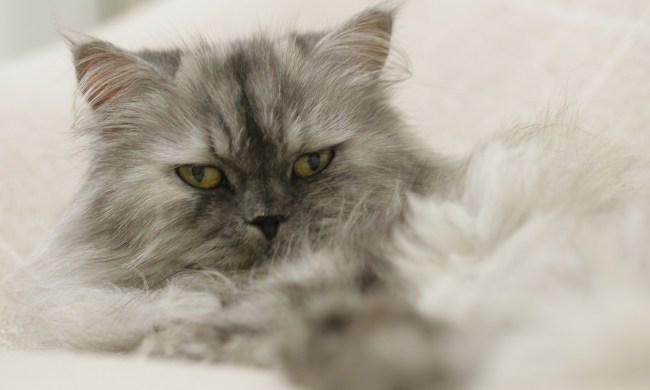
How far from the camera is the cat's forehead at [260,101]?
1.36 metres

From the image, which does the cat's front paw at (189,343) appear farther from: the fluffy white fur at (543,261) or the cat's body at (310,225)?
the fluffy white fur at (543,261)

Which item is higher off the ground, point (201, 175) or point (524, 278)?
point (201, 175)

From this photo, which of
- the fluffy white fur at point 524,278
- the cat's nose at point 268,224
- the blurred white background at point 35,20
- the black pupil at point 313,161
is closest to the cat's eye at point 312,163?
the black pupil at point 313,161

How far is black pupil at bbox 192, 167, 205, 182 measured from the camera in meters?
1.39

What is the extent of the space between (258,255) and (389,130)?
434mm

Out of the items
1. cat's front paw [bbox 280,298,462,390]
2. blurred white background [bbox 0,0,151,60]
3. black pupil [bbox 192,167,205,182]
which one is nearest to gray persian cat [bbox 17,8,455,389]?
black pupil [bbox 192,167,205,182]

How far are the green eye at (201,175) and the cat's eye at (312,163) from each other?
0.48 ft

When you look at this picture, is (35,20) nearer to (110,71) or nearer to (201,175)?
(110,71)

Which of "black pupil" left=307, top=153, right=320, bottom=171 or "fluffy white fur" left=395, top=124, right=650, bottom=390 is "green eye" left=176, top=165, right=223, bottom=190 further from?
"fluffy white fur" left=395, top=124, right=650, bottom=390

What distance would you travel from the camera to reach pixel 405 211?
1.20 m

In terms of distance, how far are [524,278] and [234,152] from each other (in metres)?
0.61

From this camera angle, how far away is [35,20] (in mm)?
3600

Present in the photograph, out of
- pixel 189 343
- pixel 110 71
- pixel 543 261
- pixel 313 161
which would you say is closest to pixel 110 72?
pixel 110 71

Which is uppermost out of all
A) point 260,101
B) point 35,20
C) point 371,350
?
point 35,20
